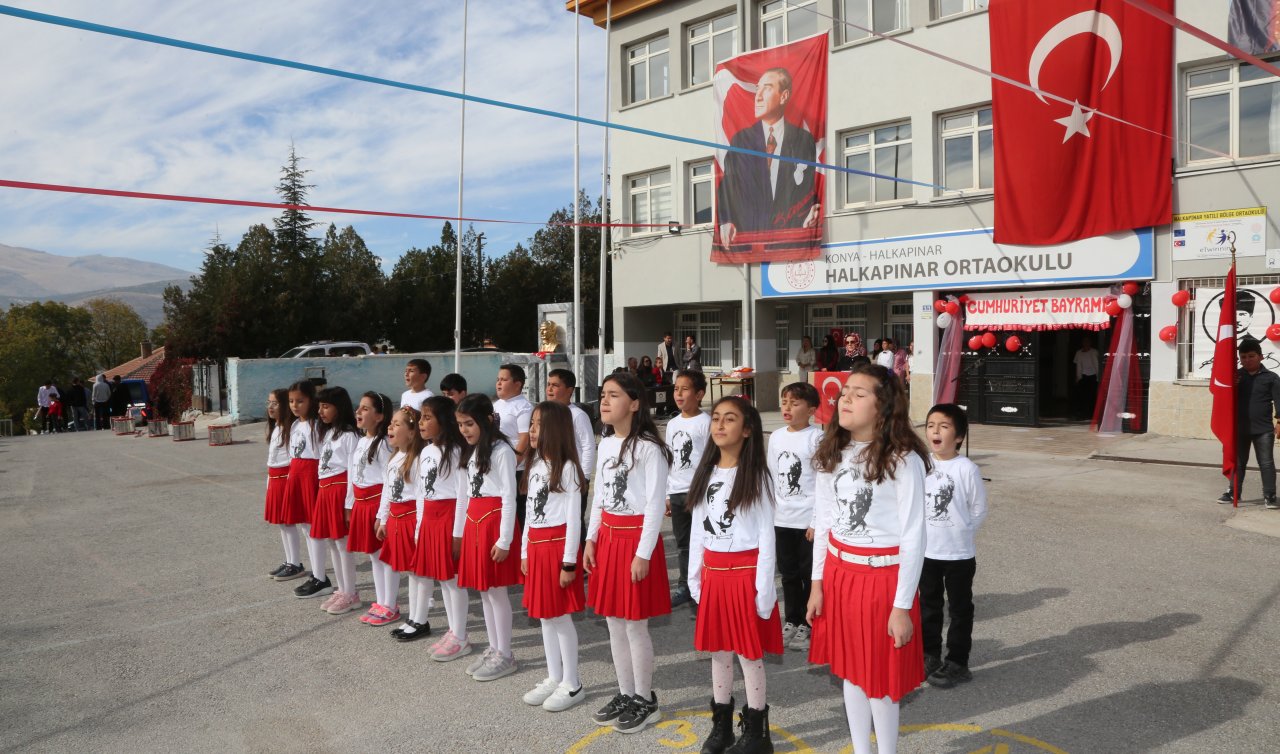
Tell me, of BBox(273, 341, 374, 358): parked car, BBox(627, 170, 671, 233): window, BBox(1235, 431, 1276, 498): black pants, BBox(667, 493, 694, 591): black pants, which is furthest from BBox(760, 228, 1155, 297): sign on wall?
BBox(273, 341, 374, 358): parked car

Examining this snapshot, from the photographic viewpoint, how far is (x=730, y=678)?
12.4ft

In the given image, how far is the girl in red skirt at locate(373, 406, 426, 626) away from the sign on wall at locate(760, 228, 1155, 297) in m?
13.4

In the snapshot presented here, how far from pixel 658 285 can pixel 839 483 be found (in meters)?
18.7

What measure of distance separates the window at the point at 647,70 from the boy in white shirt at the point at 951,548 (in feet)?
62.1

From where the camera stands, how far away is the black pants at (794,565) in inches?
201

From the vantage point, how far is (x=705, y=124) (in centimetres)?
2072

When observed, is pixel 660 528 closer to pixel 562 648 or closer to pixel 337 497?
pixel 562 648

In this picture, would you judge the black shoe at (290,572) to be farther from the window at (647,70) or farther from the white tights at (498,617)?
the window at (647,70)

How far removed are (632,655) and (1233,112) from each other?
1480 centimetres

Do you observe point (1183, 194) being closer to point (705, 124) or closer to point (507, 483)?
point (705, 124)

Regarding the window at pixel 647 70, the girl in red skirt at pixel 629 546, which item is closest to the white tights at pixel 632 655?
the girl in red skirt at pixel 629 546

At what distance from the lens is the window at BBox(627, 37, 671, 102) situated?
72.1 feet

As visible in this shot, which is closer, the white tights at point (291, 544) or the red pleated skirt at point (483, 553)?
the red pleated skirt at point (483, 553)

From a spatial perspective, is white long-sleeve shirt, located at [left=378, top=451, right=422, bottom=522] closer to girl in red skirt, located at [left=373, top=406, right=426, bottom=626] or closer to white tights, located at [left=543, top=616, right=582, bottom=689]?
girl in red skirt, located at [left=373, top=406, right=426, bottom=626]
